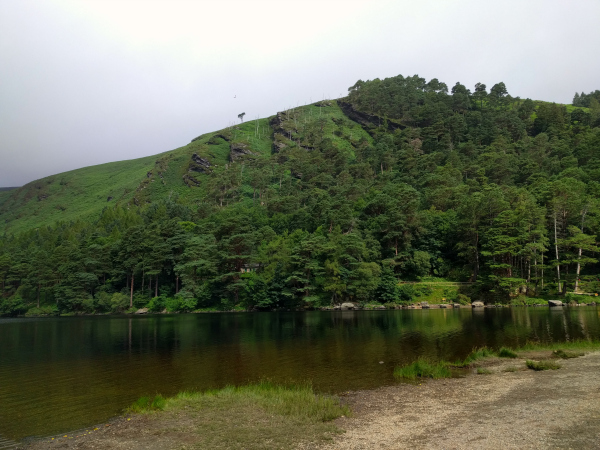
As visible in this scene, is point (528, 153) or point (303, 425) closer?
point (303, 425)

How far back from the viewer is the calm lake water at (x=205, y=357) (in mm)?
16969

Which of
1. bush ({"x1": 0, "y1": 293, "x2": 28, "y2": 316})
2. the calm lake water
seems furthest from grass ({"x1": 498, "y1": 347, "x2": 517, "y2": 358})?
bush ({"x1": 0, "y1": 293, "x2": 28, "y2": 316})

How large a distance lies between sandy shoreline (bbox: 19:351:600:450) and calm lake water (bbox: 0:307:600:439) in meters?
2.35

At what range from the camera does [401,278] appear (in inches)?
2923

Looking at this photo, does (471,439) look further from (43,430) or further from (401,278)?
(401,278)

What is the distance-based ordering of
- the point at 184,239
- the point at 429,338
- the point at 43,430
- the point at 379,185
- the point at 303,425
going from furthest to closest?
the point at 379,185 < the point at 184,239 < the point at 429,338 < the point at 43,430 < the point at 303,425

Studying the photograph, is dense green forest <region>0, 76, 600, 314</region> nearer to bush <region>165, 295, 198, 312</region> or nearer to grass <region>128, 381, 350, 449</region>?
bush <region>165, 295, 198, 312</region>

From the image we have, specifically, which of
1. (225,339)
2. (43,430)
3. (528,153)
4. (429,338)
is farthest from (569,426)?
(528,153)

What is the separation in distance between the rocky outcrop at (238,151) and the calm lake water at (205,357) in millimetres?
129200

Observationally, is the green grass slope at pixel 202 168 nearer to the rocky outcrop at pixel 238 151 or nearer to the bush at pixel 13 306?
the rocky outcrop at pixel 238 151

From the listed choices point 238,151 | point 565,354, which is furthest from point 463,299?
point 238,151

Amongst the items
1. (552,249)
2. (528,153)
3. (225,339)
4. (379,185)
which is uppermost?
(528,153)

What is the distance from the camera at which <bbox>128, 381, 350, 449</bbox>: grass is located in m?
11.3

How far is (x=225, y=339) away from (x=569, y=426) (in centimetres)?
2959
